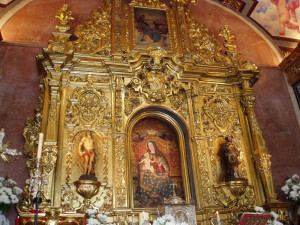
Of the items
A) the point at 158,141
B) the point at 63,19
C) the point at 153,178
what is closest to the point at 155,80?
the point at 158,141

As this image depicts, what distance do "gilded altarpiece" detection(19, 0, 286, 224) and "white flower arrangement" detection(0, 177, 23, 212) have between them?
0.84 ft

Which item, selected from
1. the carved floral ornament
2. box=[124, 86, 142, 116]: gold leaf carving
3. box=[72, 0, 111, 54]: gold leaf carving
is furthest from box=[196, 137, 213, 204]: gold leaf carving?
box=[72, 0, 111, 54]: gold leaf carving

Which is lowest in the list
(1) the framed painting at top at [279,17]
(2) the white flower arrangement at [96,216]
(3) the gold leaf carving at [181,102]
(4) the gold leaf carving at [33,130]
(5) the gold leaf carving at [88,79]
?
(2) the white flower arrangement at [96,216]

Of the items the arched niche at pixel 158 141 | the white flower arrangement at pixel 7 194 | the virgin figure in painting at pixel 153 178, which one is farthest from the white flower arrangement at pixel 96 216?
the white flower arrangement at pixel 7 194

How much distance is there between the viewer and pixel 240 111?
30.3ft

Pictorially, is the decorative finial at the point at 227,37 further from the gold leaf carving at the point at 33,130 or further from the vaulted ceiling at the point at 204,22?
the gold leaf carving at the point at 33,130

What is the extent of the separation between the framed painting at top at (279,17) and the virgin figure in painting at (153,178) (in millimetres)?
6227

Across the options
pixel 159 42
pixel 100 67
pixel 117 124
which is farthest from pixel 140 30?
pixel 117 124

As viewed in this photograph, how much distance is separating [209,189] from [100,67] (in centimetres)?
424

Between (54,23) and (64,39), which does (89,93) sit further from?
(54,23)

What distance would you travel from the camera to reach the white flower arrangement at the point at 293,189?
318 inches

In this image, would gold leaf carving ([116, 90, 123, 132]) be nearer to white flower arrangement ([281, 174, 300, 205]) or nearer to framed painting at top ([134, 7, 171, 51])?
framed painting at top ([134, 7, 171, 51])

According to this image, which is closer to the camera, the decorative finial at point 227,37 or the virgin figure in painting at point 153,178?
the virgin figure in painting at point 153,178

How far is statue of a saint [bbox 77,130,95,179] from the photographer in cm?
729
